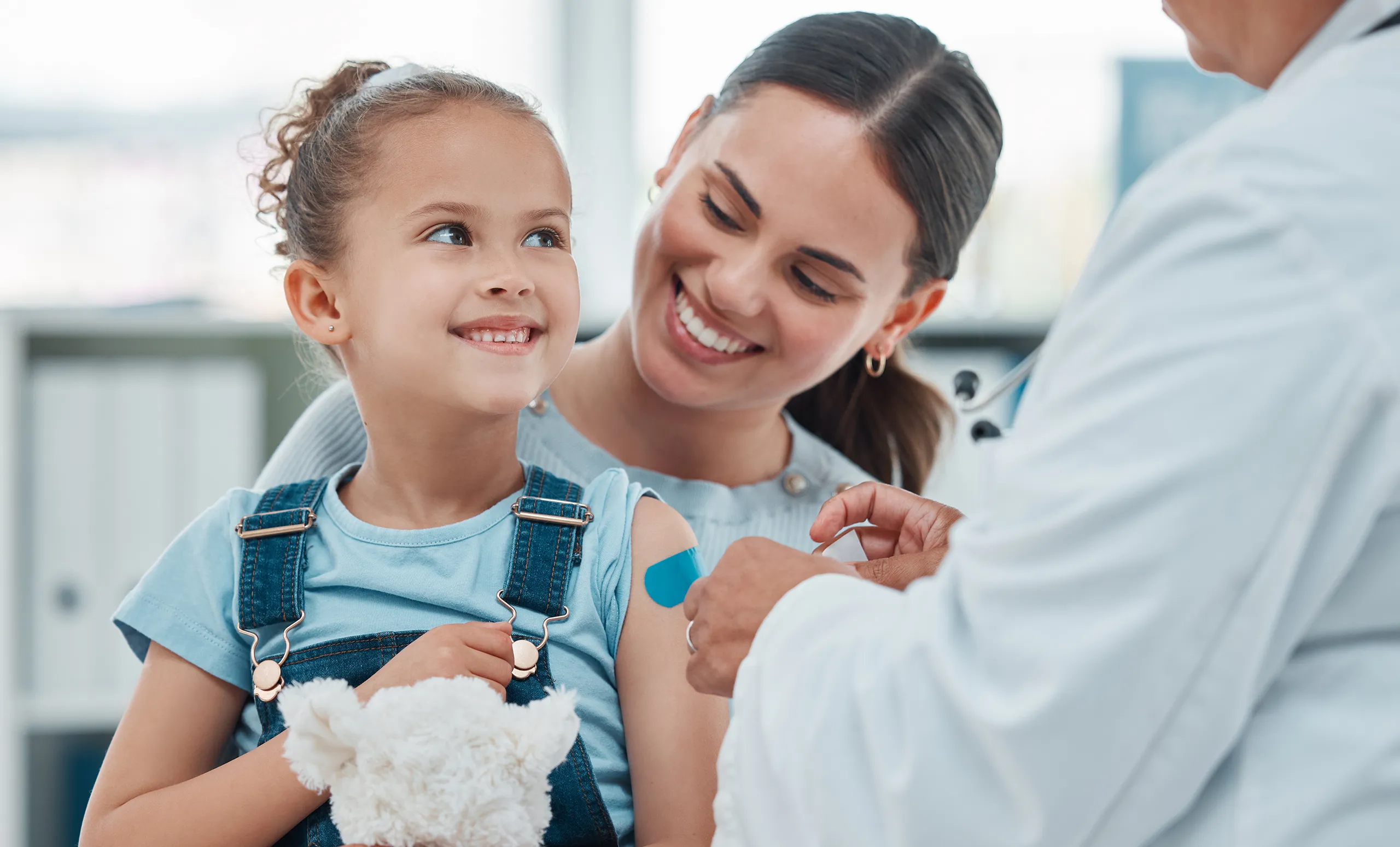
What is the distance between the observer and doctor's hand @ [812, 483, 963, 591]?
110cm

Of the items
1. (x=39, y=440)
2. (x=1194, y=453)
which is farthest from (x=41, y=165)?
(x=1194, y=453)

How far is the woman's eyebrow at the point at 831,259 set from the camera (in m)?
1.40

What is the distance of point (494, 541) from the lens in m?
1.15

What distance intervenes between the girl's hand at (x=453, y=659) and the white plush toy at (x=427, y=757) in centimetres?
7

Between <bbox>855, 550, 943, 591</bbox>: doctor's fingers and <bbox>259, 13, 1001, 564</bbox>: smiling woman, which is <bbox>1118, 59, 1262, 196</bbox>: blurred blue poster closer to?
<bbox>259, 13, 1001, 564</bbox>: smiling woman

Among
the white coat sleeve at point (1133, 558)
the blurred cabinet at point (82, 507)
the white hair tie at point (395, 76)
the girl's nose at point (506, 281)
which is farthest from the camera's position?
the blurred cabinet at point (82, 507)

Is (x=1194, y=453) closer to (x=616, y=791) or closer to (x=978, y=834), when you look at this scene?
(x=978, y=834)

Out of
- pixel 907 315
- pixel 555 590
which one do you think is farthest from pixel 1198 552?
pixel 907 315

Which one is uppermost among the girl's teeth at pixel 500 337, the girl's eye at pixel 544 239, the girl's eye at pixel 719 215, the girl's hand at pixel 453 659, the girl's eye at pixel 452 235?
the girl's eye at pixel 452 235

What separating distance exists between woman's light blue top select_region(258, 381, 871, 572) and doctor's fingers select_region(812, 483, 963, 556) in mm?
335

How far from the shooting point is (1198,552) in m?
0.63

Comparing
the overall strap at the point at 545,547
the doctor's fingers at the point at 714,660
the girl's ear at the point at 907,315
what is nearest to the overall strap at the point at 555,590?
the overall strap at the point at 545,547

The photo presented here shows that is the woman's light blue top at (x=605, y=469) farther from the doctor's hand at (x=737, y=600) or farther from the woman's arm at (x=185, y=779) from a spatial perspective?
the doctor's hand at (x=737, y=600)

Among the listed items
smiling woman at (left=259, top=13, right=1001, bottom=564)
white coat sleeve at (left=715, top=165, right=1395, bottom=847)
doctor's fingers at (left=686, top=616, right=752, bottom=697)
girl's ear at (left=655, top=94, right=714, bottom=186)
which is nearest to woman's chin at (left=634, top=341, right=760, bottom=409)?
smiling woman at (left=259, top=13, right=1001, bottom=564)
